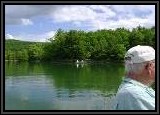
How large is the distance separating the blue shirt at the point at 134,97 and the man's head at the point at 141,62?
0.17ft

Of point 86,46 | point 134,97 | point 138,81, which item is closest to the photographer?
point 134,97

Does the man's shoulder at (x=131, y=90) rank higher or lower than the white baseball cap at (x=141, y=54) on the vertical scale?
lower

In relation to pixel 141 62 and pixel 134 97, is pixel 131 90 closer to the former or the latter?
pixel 134 97

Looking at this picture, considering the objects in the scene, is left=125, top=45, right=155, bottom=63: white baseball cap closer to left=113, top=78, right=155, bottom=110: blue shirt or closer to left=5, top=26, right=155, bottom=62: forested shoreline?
left=113, top=78, right=155, bottom=110: blue shirt

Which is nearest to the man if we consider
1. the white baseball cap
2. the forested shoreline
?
the white baseball cap

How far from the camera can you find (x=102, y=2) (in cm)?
165

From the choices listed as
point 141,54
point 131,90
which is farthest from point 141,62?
point 131,90

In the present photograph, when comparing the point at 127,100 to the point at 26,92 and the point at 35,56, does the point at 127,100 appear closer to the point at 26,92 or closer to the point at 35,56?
the point at 26,92

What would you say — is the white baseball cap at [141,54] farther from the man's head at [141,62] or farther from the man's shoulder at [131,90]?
the man's shoulder at [131,90]

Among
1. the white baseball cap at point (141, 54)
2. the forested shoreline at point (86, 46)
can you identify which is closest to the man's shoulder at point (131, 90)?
the white baseball cap at point (141, 54)

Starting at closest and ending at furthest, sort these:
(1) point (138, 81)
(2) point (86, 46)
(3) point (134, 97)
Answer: (3) point (134, 97), (1) point (138, 81), (2) point (86, 46)

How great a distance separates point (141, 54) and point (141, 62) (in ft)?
0.16

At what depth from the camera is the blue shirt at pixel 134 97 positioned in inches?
82.8

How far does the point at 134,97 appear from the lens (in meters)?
2.15
